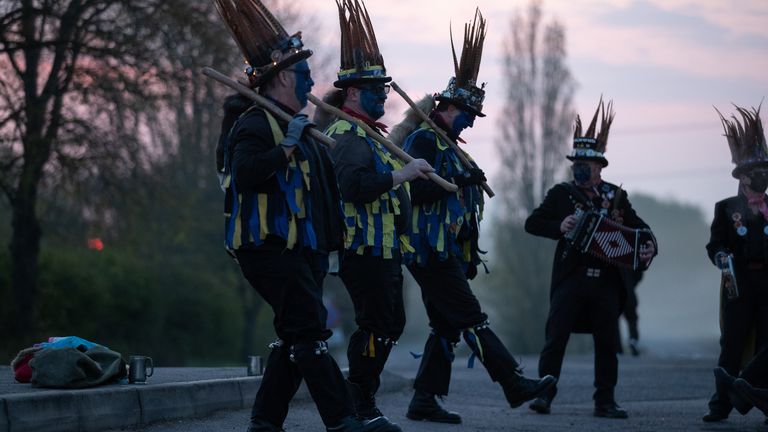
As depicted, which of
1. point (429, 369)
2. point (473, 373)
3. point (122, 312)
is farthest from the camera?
point (122, 312)

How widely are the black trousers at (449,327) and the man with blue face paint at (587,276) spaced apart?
4.68 ft

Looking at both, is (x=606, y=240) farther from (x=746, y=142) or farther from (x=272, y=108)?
(x=272, y=108)

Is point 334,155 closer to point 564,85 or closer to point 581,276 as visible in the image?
point 581,276

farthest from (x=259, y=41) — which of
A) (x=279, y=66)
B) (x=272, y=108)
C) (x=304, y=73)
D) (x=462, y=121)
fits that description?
(x=462, y=121)

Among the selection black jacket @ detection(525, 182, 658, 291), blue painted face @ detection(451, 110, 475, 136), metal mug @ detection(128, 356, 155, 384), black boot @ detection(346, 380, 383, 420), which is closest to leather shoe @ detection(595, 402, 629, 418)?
black jacket @ detection(525, 182, 658, 291)

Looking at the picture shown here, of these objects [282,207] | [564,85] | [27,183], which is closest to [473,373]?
[27,183]

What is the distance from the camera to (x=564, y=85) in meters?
45.8

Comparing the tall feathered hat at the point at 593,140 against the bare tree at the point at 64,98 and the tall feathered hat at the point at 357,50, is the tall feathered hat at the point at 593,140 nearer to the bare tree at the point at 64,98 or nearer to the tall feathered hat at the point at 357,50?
the tall feathered hat at the point at 357,50

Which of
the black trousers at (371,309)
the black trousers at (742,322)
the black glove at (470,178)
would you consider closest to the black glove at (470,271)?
the black glove at (470,178)

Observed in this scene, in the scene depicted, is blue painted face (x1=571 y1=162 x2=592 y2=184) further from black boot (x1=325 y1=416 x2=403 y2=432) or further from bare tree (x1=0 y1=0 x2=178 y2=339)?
bare tree (x1=0 y1=0 x2=178 y2=339)

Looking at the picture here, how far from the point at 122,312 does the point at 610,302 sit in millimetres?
15929

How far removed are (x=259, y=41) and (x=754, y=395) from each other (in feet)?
13.8

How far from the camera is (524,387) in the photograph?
871 centimetres

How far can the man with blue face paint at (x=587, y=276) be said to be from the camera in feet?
35.1
